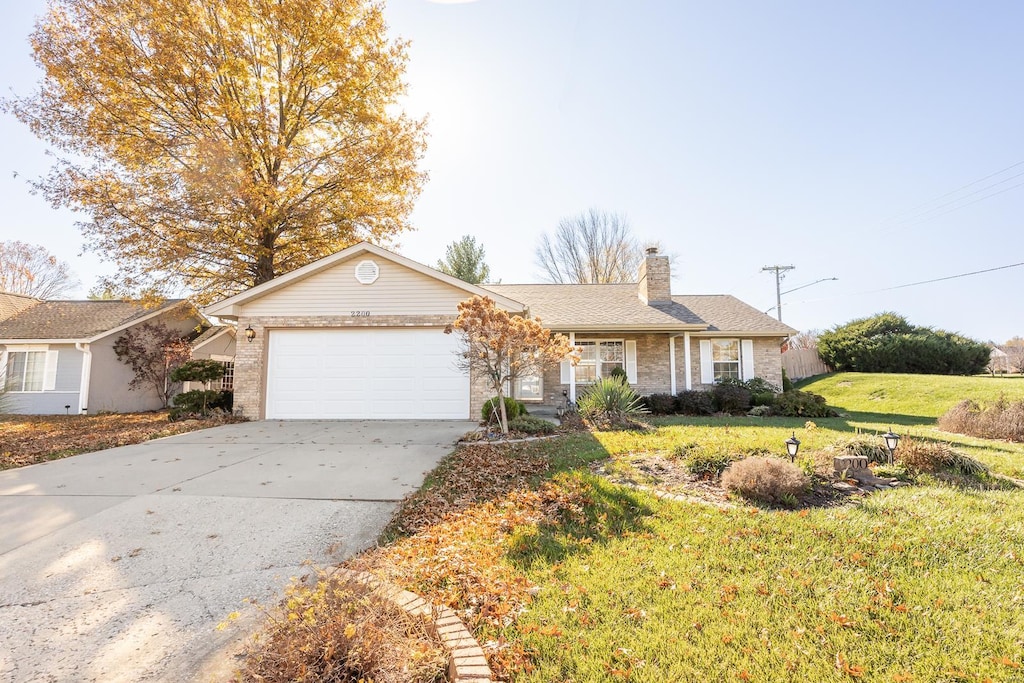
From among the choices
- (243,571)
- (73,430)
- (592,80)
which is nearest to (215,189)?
(73,430)

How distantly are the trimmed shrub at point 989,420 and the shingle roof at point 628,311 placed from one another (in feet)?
19.1

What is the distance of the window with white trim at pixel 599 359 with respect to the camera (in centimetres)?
1544

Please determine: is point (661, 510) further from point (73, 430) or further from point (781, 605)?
point (73, 430)

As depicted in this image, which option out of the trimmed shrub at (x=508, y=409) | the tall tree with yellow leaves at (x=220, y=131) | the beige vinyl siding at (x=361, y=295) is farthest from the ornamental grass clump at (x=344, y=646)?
the tall tree with yellow leaves at (x=220, y=131)

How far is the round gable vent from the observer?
39.7 ft

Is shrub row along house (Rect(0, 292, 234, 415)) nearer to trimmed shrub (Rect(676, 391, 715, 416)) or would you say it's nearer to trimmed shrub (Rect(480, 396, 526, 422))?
trimmed shrub (Rect(480, 396, 526, 422))

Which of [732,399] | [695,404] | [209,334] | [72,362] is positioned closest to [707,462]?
[695,404]

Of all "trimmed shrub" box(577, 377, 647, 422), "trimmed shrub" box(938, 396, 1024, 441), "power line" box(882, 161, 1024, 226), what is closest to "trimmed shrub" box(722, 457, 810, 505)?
"trimmed shrub" box(577, 377, 647, 422)

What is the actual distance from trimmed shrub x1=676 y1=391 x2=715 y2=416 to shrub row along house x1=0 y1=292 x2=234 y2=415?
Answer: 17.1 m

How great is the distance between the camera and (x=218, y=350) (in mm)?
18344

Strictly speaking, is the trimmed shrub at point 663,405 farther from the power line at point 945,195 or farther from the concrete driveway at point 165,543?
the power line at point 945,195

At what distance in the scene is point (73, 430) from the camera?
35.9 feet

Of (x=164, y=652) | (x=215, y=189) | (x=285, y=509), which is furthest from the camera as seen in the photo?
(x=215, y=189)

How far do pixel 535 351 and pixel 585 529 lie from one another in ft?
15.6
